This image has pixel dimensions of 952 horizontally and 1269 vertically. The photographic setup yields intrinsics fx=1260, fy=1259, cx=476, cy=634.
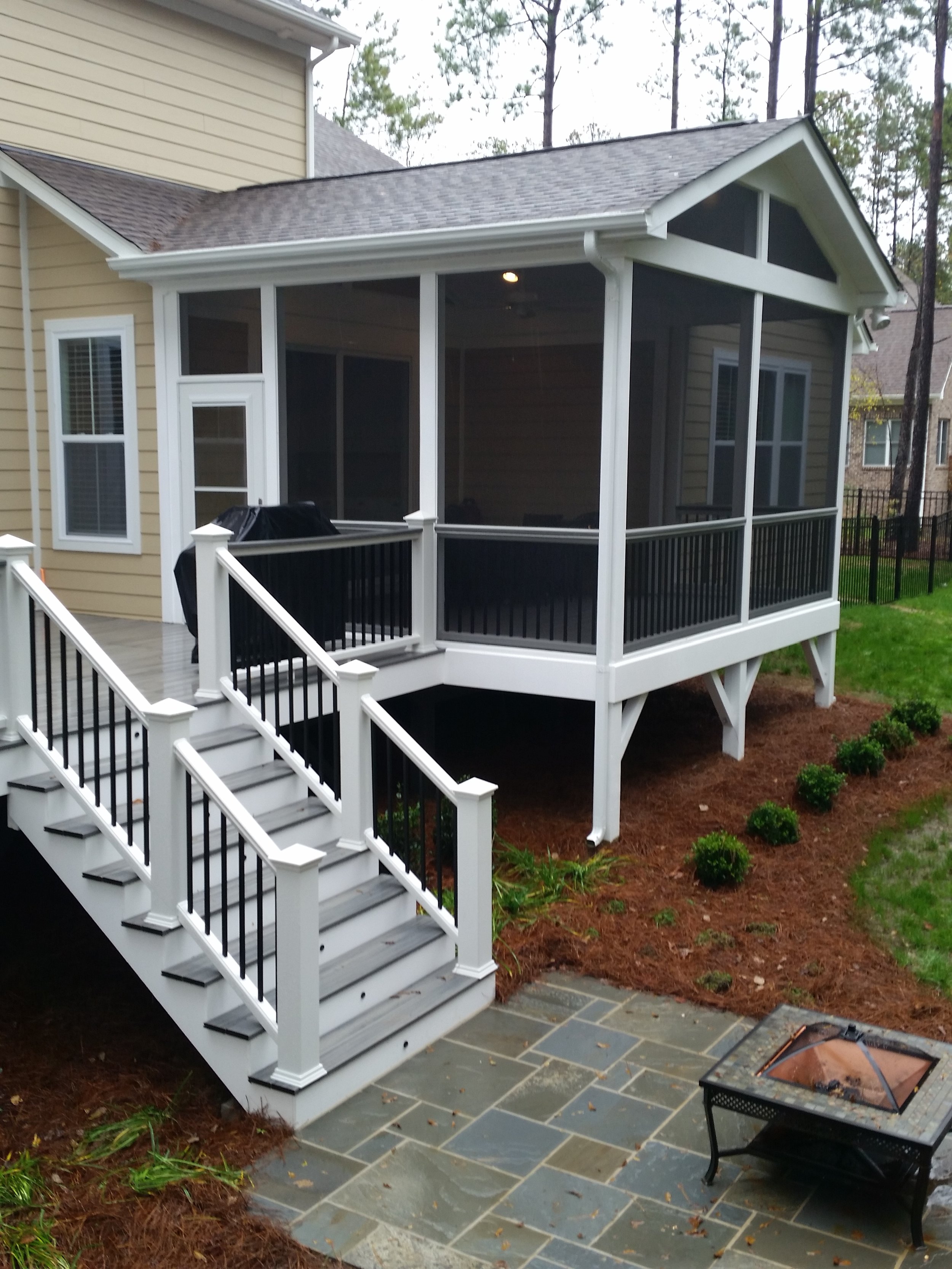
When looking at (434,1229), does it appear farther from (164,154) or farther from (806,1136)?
(164,154)

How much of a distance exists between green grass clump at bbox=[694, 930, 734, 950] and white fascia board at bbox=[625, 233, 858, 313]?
392 centimetres

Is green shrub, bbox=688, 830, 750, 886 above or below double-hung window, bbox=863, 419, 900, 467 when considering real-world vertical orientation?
below

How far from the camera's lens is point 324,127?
1669cm

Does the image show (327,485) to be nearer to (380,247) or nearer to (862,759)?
(380,247)

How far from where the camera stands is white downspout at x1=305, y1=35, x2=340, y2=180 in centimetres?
1272

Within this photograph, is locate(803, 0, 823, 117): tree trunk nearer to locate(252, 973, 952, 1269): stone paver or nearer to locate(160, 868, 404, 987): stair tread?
locate(160, 868, 404, 987): stair tread

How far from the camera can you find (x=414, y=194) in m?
9.41

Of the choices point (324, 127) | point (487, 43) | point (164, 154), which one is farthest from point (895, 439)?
point (164, 154)

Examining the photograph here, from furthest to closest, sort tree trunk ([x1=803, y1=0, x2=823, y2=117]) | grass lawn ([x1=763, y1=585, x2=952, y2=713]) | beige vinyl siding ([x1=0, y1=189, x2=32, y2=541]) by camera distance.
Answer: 1. tree trunk ([x1=803, y1=0, x2=823, y2=117])
2. grass lawn ([x1=763, y1=585, x2=952, y2=713])
3. beige vinyl siding ([x1=0, y1=189, x2=32, y2=541])

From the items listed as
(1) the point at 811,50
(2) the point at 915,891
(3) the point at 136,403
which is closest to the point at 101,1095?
(2) the point at 915,891

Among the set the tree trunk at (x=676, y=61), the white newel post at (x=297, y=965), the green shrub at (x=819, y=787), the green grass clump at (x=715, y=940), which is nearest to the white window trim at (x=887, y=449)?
the tree trunk at (x=676, y=61)

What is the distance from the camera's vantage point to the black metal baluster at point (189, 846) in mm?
4992

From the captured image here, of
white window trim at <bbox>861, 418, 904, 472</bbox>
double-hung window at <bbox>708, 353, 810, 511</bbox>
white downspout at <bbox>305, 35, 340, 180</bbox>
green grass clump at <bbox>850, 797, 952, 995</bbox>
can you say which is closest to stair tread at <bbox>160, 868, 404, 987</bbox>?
green grass clump at <bbox>850, 797, 952, 995</bbox>

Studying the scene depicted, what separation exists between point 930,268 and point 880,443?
8876mm
